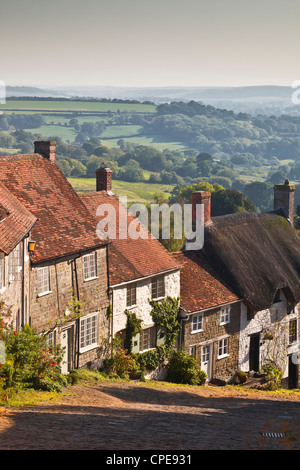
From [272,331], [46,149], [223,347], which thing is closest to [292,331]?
[272,331]

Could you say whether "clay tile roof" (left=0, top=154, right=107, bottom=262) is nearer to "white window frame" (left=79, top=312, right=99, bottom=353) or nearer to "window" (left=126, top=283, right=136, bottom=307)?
"window" (left=126, top=283, right=136, bottom=307)

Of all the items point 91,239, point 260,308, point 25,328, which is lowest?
point 260,308

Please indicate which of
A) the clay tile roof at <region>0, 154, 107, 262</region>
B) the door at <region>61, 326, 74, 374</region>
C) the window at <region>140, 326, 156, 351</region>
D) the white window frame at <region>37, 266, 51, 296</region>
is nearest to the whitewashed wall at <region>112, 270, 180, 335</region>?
the window at <region>140, 326, 156, 351</region>

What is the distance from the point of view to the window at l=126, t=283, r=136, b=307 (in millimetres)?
31547

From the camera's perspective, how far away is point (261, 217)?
41.9 m

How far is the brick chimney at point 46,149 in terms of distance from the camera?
102ft

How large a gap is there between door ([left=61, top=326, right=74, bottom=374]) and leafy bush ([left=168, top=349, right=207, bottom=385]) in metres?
6.46

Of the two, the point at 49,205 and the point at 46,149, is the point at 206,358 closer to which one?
the point at 49,205

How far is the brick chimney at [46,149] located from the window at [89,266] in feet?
17.2

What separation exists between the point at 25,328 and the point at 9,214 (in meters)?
4.11

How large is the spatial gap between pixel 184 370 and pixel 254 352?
656 cm

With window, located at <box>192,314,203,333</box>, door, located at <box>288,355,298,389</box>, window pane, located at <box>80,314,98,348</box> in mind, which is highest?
window pane, located at <box>80,314,98,348</box>
